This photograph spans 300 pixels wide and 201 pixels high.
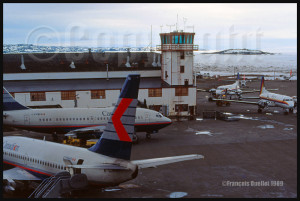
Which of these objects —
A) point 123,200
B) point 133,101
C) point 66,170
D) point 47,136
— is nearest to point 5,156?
point 66,170

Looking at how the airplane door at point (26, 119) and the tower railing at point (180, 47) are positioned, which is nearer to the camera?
the airplane door at point (26, 119)

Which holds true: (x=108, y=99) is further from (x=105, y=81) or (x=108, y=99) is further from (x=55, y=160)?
(x=55, y=160)

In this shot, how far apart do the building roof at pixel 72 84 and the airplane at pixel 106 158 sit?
34887 millimetres

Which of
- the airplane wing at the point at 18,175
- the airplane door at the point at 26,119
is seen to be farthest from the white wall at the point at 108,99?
the airplane wing at the point at 18,175

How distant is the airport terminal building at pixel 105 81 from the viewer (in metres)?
57.5

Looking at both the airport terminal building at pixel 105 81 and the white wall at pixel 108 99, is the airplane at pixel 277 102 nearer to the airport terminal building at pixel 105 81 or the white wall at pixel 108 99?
the airport terminal building at pixel 105 81

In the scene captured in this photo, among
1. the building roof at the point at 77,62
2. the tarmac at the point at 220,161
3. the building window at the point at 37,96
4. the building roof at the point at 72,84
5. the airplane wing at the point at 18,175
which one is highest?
the building roof at the point at 77,62

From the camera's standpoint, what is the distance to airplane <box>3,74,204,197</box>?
807 inches

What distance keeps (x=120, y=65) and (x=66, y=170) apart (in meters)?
53.3

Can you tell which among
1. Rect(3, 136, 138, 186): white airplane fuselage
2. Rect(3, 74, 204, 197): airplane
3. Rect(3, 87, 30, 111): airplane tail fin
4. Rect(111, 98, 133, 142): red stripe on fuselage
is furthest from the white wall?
Rect(111, 98, 133, 142): red stripe on fuselage

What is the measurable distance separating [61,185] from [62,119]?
891 inches

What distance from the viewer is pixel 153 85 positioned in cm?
6469

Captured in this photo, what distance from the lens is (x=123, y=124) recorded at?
67.8ft

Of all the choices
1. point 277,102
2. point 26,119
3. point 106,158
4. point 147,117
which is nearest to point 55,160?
point 106,158
